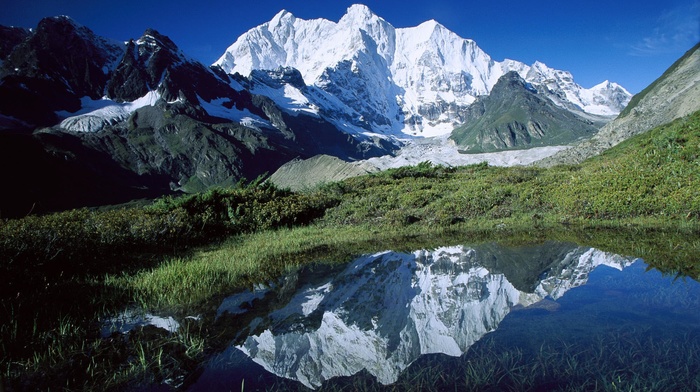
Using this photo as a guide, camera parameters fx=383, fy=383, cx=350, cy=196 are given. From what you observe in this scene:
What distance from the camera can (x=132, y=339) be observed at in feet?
17.2

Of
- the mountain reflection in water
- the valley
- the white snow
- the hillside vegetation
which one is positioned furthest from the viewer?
the white snow

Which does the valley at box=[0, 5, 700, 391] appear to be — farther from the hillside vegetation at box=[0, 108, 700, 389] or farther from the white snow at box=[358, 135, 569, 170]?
the white snow at box=[358, 135, 569, 170]

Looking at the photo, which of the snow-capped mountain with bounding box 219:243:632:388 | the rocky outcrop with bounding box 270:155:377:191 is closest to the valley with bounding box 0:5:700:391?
the snow-capped mountain with bounding box 219:243:632:388

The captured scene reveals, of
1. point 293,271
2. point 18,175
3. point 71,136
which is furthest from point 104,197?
point 293,271

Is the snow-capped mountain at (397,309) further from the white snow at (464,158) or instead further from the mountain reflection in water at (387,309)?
the white snow at (464,158)

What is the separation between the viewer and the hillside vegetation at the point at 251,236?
5.02 m

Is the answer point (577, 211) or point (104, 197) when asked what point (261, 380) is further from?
point (104, 197)

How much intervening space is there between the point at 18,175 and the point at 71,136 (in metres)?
77.6

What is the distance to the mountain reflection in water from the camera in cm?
462

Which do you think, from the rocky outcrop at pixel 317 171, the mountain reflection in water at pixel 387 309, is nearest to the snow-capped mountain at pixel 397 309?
the mountain reflection in water at pixel 387 309

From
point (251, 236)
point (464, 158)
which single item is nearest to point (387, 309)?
point (251, 236)

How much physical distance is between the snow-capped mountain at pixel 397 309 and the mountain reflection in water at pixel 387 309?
0.01 meters

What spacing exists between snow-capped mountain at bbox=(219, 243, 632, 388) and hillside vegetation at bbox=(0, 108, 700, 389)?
3.77 feet

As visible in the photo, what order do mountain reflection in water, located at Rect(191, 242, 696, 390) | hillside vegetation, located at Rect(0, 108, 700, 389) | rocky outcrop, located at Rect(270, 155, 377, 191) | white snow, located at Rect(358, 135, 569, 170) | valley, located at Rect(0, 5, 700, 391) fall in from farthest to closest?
white snow, located at Rect(358, 135, 569, 170), rocky outcrop, located at Rect(270, 155, 377, 191), hillside vegetation, located at Rect(0, 108, 700, 389), mountain reflection in water, located at Rect(191, 242, 696, 390), valley, located at Rect(0, 5, 700, 391)
